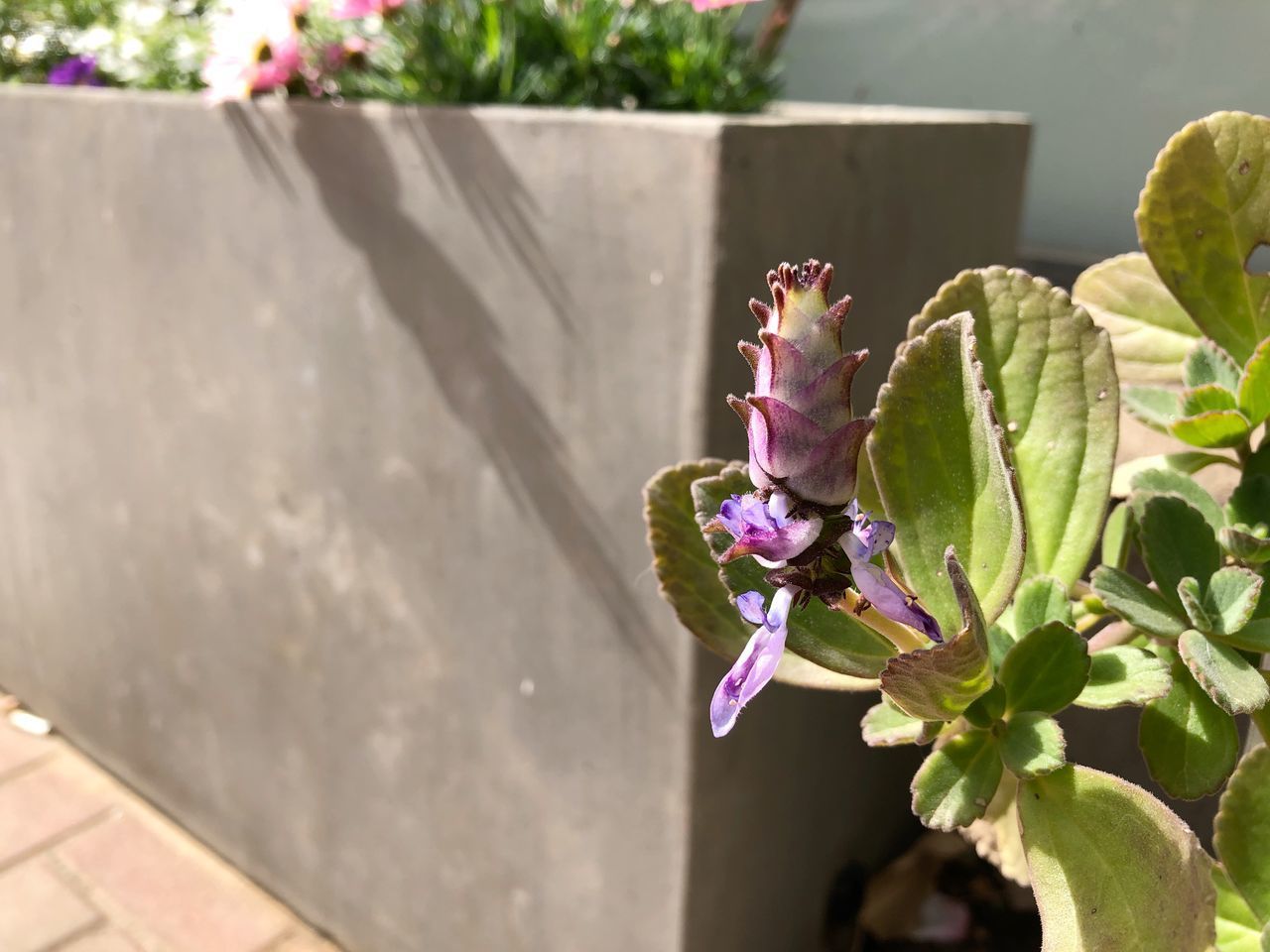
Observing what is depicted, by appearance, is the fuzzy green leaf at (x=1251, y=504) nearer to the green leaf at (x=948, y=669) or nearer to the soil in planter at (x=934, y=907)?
the green leaf at (x=948, y=669)

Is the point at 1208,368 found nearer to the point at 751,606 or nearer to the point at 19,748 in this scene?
the point at 751,606

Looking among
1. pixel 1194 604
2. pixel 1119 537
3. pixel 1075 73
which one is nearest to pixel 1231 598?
pixel 1194 604

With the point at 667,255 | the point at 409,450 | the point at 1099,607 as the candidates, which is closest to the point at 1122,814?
the point at 1099,607

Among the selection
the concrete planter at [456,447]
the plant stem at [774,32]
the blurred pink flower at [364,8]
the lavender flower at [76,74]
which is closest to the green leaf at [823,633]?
the concrete planter at [456,447]

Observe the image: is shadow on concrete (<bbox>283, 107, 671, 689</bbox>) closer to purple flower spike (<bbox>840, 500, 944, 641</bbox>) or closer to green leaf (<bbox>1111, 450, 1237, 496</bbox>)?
green leaf (<bbox>1111, 450, 1237, 496</bbox>)

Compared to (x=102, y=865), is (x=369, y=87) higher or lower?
higher

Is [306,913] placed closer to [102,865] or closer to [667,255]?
[102,865]
